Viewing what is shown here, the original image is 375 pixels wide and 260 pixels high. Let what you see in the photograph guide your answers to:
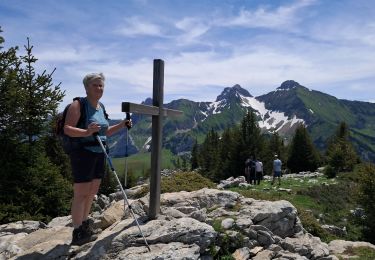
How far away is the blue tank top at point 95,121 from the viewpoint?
7.52 meters

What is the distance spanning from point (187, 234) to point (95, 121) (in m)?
2.73

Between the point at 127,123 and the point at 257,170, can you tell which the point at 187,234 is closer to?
the point at 127,123

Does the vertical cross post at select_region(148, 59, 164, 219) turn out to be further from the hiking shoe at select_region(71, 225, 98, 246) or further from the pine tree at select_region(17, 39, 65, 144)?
the pine tree at select_region(17, 39, 65, 144)

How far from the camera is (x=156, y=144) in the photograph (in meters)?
8.82

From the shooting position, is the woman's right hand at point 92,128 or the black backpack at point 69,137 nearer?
the woman's right hand at point 92,128

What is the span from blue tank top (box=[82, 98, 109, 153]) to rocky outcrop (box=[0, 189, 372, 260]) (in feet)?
5.83

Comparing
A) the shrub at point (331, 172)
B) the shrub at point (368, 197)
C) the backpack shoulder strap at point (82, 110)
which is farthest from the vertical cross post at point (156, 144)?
the shrub at point (331, 172)

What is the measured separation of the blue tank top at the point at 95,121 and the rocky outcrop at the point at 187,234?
70.0 inches

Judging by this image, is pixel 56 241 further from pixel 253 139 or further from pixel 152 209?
pixel 253 139

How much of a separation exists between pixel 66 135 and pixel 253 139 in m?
39.5

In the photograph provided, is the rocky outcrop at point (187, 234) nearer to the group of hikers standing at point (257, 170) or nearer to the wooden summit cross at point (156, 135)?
the wooden summit cross at point (156, 135)

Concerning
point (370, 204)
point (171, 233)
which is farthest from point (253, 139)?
point (171, 233)

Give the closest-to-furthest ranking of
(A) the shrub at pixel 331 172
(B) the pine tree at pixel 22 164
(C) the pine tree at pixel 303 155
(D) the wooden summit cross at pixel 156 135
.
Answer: (D) the wooden summit cross at pixel 156 135 → (B) the pine tree at pixel 22 164 → (A) the shrub at pixel 331 172 → (C) the pine tree at pixel 303 155

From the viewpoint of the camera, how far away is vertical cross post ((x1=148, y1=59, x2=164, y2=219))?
28.7 ft
